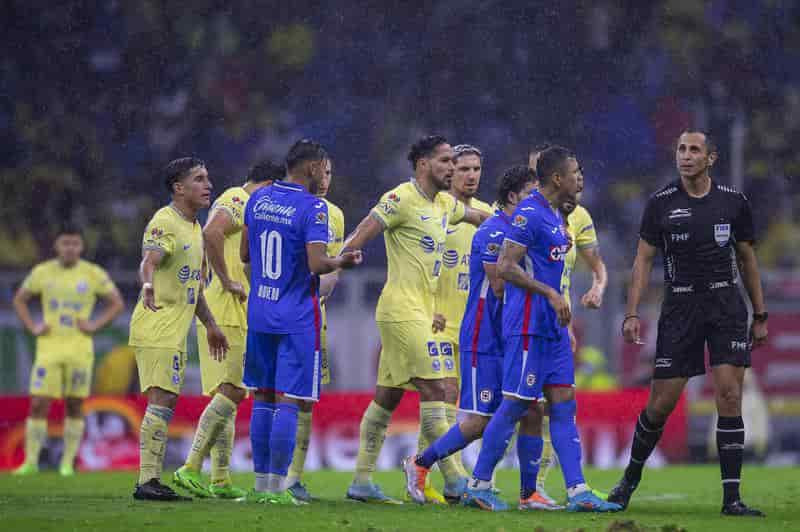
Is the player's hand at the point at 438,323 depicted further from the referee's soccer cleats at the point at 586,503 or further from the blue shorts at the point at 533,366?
the referee's soccer cleats at the point at 586,503

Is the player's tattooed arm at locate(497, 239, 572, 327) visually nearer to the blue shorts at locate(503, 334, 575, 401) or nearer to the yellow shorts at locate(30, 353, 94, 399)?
the blue shorts at locate(503, 334, 575, 401)

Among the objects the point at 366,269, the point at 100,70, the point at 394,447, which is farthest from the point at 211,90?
the point at 394,447

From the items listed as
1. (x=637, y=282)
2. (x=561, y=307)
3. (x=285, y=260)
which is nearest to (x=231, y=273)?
(x=285, y=260)

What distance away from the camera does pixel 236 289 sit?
9.95 m

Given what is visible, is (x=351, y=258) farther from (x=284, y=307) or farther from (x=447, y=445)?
(x=447, y=445)

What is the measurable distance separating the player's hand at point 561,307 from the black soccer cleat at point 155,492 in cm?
292

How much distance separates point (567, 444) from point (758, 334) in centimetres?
151

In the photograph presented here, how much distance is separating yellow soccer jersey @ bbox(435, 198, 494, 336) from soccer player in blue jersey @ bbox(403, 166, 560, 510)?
3.90 feet

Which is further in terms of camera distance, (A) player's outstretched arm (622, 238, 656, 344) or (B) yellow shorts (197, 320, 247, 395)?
(B) yellow shorts (197, 320, 247, 395)

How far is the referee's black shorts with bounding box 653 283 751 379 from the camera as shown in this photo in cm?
838

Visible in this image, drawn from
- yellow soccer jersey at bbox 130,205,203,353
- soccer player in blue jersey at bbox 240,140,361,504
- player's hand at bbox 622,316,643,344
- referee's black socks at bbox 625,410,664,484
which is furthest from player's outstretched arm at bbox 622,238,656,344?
yellow soccer jersey at bbox 130,205,203,353

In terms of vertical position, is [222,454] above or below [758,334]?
below

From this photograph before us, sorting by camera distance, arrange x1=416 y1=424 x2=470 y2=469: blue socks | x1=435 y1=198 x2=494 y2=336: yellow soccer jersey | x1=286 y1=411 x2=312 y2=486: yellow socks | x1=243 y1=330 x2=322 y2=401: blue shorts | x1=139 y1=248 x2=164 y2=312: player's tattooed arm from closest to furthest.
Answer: x1=243 y1=330 x2=322 y2=401: blue shorts < x1=139 y1=248 x2=164 y2=312: player's tattooed arm < x1=416 y1=424 x2=470 y2=469: blue socks < x1=286 y1=411 x2=312 y2=486: yellow socks < x1=435 y1=198 x2=494 y2=336: yellow soccer jersey

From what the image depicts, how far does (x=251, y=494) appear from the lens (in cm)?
919
